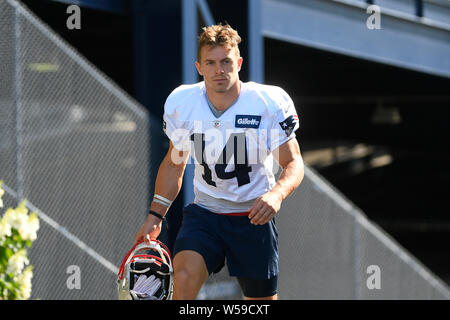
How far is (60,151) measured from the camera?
7.48 m

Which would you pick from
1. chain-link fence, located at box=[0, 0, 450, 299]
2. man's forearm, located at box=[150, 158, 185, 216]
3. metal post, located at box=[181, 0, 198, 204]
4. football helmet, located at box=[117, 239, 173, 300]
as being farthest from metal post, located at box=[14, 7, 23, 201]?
football helmet, located at box=[117, 239, 173, 300]

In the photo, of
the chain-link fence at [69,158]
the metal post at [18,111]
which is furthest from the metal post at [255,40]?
the metal post at [18,111]

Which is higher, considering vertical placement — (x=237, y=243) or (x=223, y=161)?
(x=223, y=161)

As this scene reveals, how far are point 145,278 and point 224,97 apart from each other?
46.0 inches

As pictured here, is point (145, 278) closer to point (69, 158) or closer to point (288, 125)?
point (288, 125)

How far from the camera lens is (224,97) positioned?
4910mm

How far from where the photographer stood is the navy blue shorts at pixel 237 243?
5.02 meters

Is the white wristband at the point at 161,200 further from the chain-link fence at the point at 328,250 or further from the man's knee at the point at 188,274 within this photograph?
the chain-link fence at the point at 328,250

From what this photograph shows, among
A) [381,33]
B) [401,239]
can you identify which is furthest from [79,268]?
[401,239]

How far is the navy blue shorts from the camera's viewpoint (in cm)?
502

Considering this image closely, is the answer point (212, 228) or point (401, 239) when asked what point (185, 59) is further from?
point (401, 239)

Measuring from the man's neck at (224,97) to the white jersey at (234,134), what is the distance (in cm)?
3

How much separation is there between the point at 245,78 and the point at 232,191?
197 inches

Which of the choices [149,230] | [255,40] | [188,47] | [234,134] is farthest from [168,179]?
[255,40]
